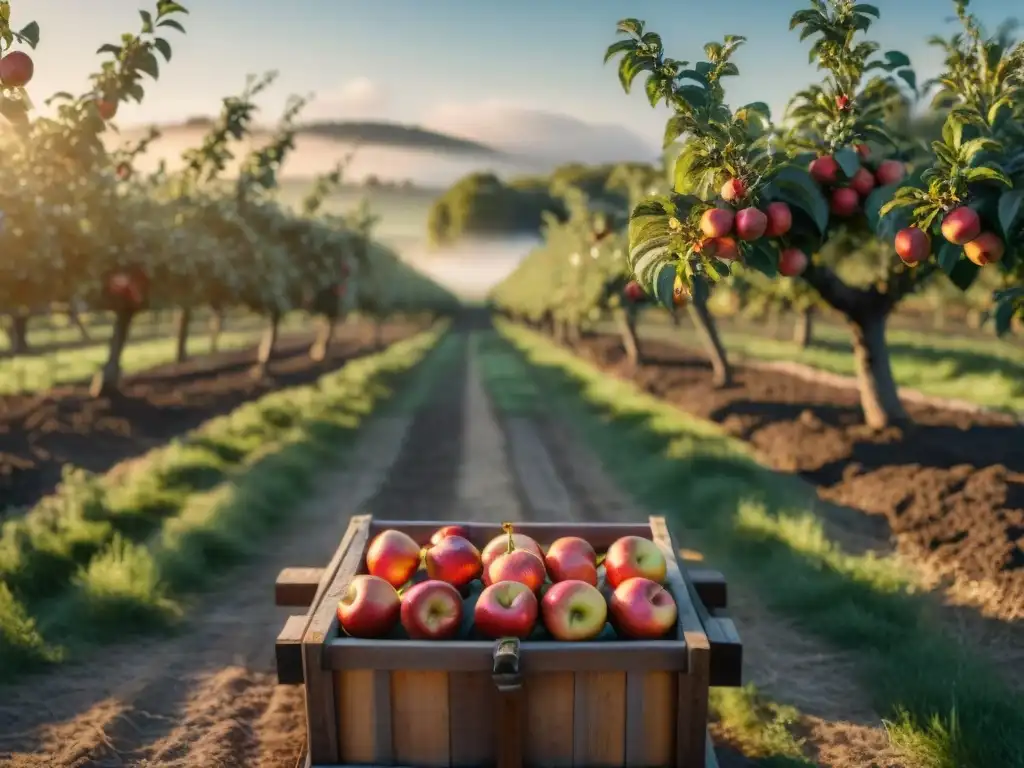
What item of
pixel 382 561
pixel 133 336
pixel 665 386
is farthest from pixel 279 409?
pixel 133 336

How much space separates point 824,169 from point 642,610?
10.9ft

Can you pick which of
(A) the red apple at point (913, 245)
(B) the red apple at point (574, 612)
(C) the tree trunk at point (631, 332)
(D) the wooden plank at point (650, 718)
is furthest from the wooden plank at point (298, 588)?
(C) the tree trunk at point (631, 332)

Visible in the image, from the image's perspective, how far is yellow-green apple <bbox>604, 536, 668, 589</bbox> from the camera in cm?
400

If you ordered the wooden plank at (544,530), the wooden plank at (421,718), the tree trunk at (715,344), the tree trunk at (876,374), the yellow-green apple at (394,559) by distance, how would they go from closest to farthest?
the wooden plank at (421,718) < the yellow-green apple at (394,559) < the wooden plank at (544,530) < the tree trunk at (876,374) < the tree trunk at (715,344)

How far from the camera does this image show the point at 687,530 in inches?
369

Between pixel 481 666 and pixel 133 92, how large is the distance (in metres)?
6.06

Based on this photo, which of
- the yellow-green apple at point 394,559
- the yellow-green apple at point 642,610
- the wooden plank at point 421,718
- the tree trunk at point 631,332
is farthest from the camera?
the tree trunk at point 631,332

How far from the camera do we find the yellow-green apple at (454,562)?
13.4ft

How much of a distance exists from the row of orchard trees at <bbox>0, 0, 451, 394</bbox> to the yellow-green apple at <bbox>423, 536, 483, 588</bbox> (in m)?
3.42

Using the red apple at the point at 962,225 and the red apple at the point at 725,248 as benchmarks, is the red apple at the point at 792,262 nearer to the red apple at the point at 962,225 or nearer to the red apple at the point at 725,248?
the red apple at the point at 725,248

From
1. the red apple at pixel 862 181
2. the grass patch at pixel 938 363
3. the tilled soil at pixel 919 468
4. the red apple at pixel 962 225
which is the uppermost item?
the red apple at pixel 862 181

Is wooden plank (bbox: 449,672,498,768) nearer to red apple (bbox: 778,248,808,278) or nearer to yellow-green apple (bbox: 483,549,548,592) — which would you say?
yellow-green apple (bbox: 483,549,548,592)

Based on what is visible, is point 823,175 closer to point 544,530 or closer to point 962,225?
point 962,225

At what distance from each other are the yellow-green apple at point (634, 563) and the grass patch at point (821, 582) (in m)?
1.85
